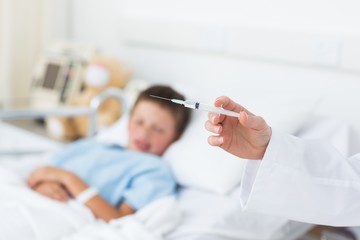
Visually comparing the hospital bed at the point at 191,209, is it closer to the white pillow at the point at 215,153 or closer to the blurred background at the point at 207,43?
the white pillow at the point at 215,153

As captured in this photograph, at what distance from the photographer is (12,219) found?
1.40m

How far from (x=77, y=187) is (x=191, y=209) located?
367 mm

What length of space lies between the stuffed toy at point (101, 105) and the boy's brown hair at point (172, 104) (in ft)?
2.00

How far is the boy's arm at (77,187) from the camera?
1544mm

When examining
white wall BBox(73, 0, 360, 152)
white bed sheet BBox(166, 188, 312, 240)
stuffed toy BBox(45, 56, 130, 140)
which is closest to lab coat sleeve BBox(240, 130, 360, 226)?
white bed sheet BBox(166, 188, 312, 240)

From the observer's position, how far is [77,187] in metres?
1.63

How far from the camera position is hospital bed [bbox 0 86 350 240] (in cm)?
142

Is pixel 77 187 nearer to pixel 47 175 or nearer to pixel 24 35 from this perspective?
pixel 47 175

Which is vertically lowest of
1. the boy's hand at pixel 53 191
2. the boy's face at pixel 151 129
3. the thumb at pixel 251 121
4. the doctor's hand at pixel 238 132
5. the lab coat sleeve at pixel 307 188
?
the boy's hand at pixel 53 191

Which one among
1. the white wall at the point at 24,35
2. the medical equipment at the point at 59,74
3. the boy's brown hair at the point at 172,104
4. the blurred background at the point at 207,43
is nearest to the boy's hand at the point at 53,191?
the boy's brown hair at the point at 172,104

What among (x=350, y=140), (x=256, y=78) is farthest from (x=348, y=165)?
(x=256, y=78)

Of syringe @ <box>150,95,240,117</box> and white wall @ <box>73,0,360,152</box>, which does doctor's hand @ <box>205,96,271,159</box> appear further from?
white wall @ <box>73,0,360,152</box>

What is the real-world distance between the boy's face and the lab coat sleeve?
0.73 metres

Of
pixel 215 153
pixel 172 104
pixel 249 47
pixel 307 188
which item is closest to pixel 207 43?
pixel 249 47
